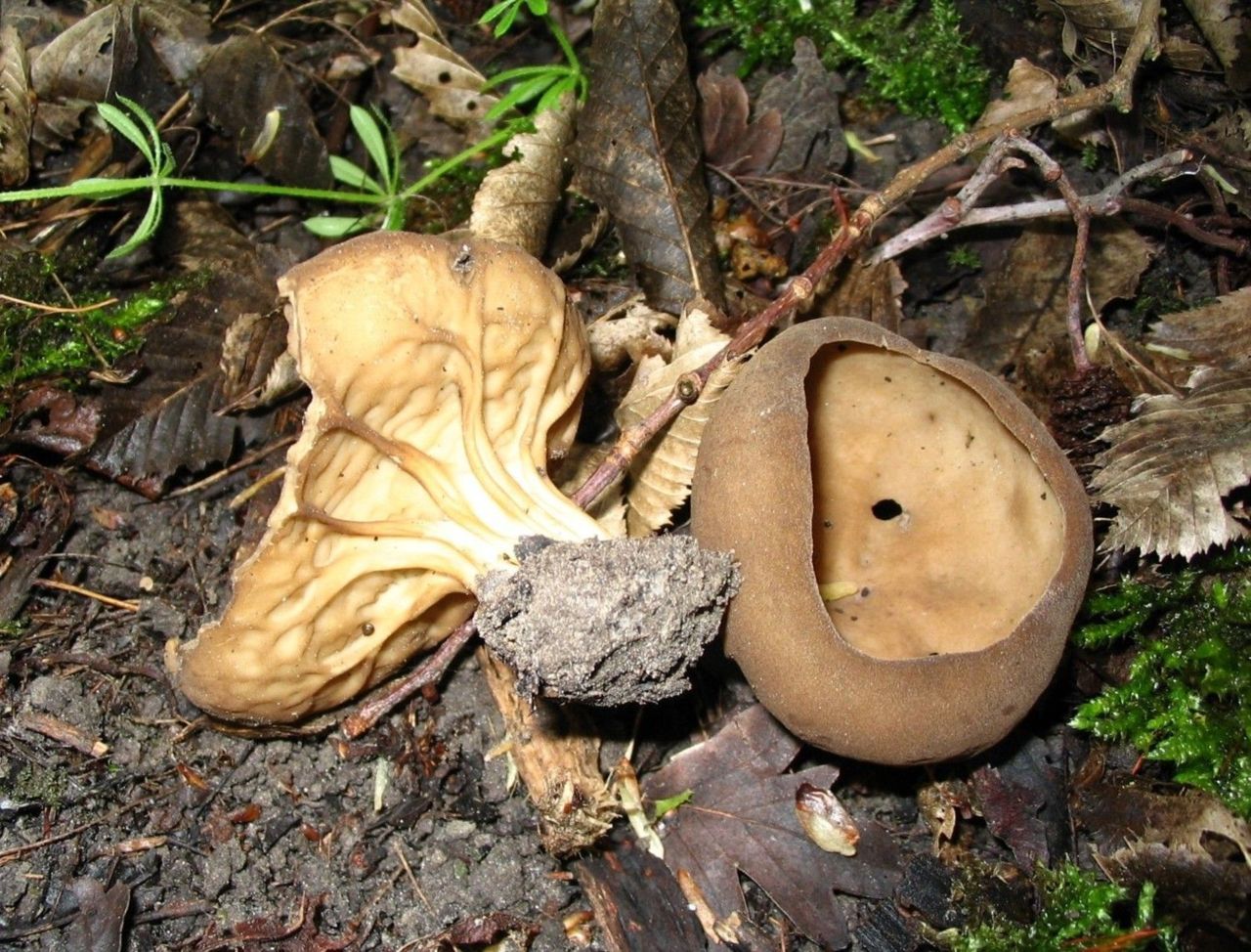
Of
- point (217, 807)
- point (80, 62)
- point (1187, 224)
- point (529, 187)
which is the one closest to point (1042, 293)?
point (1187, 224)

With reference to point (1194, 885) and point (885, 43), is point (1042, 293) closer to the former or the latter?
point (885, 43)

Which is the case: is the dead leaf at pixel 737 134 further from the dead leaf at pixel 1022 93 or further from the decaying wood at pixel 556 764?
the decaying wood at pixel 556 764

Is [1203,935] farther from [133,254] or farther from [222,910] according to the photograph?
[133,254]

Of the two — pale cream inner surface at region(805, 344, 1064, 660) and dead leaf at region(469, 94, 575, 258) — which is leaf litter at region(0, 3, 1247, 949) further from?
pale cream inner surface at region(805, 344, 1064, 660)

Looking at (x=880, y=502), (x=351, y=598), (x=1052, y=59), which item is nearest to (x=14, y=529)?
(x=351, y=598)

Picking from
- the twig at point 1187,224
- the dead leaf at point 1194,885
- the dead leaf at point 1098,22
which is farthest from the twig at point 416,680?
the dead leaf at point 1098,22

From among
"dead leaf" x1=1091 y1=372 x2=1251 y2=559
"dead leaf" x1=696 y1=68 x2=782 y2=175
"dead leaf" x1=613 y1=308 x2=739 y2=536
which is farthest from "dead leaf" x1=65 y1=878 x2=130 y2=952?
"dead leaf" x1=696 y1=68 x2=782 y2=175
